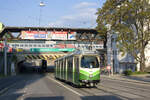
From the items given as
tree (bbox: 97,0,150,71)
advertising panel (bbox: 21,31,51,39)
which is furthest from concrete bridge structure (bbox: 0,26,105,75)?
tree (bbox: 97,0,150,71)

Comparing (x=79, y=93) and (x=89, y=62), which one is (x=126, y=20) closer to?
(x=89, y=62)

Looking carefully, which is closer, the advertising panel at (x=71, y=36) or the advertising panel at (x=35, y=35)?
the advertising panel at (x=35, y=35)

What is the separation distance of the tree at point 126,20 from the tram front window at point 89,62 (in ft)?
72.7

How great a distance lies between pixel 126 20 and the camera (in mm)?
41969

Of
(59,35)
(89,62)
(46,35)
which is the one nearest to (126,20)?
(89,62)

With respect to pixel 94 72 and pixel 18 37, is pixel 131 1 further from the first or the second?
pixel 18 37

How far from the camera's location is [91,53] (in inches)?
792

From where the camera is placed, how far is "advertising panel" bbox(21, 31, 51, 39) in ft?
228

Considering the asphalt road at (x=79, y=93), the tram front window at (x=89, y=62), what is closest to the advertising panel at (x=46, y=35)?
the asphalt road at (x=79, y=93)

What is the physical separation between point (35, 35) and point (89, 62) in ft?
168

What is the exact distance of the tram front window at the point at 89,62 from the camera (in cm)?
1973

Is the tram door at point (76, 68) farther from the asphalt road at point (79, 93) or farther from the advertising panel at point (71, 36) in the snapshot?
the advertising panel at point (71, 36)

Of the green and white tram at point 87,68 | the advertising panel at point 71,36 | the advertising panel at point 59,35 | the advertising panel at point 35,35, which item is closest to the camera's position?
the green and white tram at point 87,68

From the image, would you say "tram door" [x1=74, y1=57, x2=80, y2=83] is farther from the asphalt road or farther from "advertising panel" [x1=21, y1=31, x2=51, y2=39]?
"advertising panel" [x1=21, y1=31, x2=51, y2=39]
